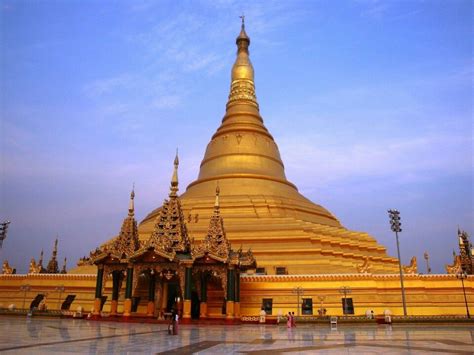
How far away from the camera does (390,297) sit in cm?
2288

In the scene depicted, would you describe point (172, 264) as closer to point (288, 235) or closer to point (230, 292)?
point (230, 292)

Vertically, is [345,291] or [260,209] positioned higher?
[260,209]

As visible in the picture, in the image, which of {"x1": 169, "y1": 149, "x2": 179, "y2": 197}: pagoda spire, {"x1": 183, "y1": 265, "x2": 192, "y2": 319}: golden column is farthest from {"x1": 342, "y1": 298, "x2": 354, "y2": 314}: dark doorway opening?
{"x1": 169, "y1": 149, "x2": 179, "y2": 197}: pagoda spire

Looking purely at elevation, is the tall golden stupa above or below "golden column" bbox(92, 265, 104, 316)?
above

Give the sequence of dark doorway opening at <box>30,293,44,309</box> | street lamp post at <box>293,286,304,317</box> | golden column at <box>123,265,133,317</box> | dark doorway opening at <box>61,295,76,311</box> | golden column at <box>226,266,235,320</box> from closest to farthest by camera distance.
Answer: golden column at <box>226,266,235,320</box> < golden column at <box>123,265,133,317</box> < street lamp post at <box>293,286,304,317</box> < dark doorway opening at <box>61,295,76,311</box> < dark doorway opening at <box>30,293,44,309</box>

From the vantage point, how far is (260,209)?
32.3m

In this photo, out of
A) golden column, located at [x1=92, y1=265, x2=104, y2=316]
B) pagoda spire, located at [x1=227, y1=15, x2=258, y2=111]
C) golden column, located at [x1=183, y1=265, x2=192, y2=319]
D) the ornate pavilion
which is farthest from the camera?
pagoda spire, located at [x1=227, y1=15, x2=258, y2=111]

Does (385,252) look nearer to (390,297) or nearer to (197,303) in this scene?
(390,297)

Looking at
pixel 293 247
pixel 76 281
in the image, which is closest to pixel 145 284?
pixel 76 281

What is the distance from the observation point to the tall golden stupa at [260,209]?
2716 centimetres

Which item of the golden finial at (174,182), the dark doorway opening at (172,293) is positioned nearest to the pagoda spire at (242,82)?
the golden finial at (174,182)

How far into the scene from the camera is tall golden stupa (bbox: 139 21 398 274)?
27156 mm

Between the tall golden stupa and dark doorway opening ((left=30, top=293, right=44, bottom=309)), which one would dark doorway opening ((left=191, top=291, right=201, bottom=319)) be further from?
dark doorway opening ((left=30, top=293, right=44, bottom=309))

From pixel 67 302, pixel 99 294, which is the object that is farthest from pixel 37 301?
pixel 99 294
